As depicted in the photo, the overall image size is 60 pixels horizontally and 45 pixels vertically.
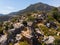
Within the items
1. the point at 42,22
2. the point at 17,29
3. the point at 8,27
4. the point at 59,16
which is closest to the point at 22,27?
the point at 17,29

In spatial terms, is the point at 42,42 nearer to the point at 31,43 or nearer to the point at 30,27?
the point at 31,43

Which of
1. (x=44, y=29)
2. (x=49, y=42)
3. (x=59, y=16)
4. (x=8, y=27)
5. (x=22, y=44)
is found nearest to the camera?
(x=49, y=42)

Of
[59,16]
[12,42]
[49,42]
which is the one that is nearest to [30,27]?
[12,42]

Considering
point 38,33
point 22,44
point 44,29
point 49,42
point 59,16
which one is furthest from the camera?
point 59,16

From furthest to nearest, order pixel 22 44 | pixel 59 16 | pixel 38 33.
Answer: pixel 59 16, pixel 38 33, pixel 22 44

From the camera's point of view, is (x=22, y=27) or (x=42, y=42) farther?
(x=22, y=27)

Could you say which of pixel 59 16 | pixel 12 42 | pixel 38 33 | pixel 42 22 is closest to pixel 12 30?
pixel 12 42

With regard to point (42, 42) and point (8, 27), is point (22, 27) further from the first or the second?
point (42, 42)

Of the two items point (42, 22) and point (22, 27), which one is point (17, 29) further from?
point (42, 22)

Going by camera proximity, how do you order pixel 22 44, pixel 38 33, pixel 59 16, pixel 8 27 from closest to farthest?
pixel 22 44, pixel 38 33, pixel 8 27, pixel 59 16

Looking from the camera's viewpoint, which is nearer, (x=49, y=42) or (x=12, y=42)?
(x=49, y=42)
